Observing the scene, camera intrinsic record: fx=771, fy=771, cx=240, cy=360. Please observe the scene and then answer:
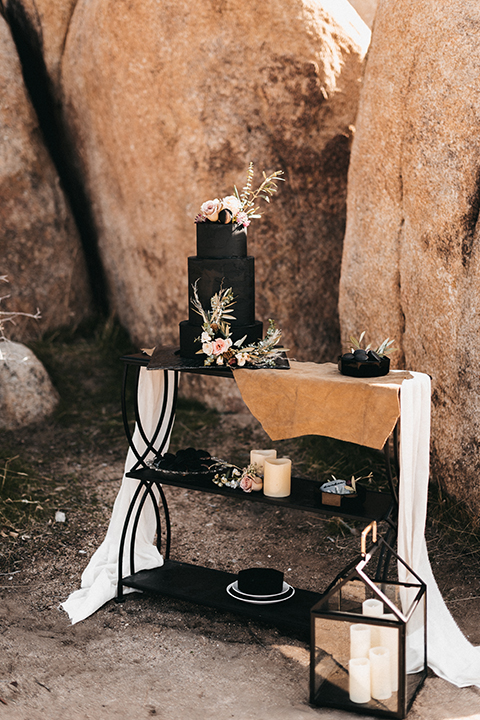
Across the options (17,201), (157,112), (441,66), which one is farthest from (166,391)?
(17,201)

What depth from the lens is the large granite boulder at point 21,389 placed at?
6270 mm

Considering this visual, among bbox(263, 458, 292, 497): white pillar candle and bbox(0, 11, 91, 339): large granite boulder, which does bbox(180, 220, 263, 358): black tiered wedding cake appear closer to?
bbox(263, 458, 292, 497): white pillar candle

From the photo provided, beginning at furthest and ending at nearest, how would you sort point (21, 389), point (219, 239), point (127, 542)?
point (21, 389), point (127, 542), point (219, 239)

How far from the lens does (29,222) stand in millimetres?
6957

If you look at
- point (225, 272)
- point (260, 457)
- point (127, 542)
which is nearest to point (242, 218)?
point (225, 272)

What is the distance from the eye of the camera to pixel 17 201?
22.5ft

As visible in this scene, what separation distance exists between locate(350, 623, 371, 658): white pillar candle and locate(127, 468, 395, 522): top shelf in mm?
442

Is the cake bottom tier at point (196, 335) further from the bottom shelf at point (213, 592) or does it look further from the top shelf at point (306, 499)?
the bottom shelf at point (213, 592)

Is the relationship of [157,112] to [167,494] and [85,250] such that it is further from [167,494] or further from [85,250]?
[167,494]

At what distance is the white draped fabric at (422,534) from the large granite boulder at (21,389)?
12.8 feet

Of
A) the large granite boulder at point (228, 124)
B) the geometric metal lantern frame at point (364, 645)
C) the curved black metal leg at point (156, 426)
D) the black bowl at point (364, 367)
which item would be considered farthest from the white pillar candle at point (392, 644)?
the large granite boulder at point (228, 124)

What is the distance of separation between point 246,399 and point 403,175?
2224 millimetres

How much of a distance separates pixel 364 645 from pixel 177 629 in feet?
3.65

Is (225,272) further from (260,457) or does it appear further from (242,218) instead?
(260,457)
